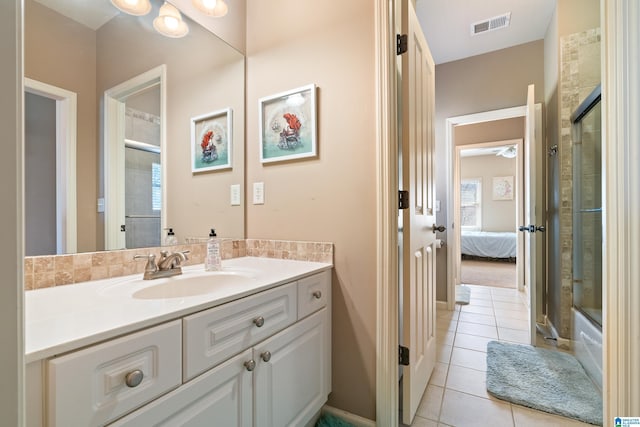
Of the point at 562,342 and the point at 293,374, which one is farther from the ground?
the point at 293,374

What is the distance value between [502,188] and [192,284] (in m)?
7.69

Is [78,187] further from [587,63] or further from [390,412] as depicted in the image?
[587,63]

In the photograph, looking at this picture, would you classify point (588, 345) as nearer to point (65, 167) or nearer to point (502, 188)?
point (65, 167)

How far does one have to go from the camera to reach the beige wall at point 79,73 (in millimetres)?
955

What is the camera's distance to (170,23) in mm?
1347

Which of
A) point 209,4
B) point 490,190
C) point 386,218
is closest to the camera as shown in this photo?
point 386,218

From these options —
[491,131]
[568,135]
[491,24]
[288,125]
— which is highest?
[491,24]

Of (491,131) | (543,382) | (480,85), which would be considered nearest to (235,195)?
(543,382)

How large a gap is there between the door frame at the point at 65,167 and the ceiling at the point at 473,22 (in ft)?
8.42

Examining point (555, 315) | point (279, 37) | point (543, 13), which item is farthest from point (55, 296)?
point (543, 13)

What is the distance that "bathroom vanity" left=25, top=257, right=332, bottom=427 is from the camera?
0.53 metres

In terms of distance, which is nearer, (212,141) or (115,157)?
(115,157)

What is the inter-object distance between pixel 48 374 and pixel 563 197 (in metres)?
2.95

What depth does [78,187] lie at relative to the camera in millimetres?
1061
